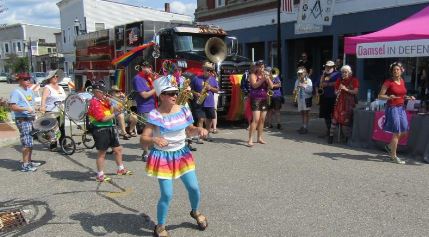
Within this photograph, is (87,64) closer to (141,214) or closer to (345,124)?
(345,124)

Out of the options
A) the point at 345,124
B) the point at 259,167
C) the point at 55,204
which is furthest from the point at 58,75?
the point at 345,124

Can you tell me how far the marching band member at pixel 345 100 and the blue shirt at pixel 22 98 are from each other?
5827 millimetres

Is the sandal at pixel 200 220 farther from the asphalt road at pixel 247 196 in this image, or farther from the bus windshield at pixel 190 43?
the bus windshield at pixel 190 43

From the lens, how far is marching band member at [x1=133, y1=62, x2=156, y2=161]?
768cm

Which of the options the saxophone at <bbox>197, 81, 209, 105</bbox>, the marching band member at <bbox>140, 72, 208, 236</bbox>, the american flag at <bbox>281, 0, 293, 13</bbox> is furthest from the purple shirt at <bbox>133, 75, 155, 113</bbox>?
the american flag at <bbox>281, 0, 293, 13</bbox>

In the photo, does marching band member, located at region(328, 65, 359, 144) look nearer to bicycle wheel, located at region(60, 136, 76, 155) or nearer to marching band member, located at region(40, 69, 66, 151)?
bicycle wheel, located at region(60, 136, 76, 155)

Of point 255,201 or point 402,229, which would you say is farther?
point 255,201

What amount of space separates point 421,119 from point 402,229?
3.84 metres

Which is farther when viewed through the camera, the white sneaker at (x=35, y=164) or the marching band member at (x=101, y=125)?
the white sneaker at (x=35, y=164)

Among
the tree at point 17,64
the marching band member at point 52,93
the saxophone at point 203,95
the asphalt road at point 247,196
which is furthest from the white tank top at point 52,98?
the tree at point 17,64

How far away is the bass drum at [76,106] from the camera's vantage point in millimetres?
8305

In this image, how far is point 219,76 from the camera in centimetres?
1159

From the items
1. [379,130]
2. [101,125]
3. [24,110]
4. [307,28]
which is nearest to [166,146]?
[101,125]

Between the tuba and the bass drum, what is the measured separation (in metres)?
4.08
